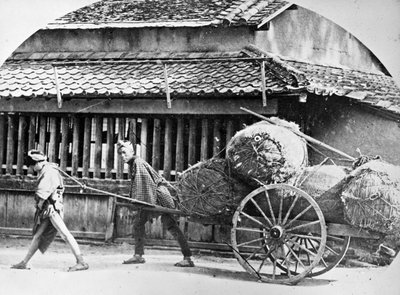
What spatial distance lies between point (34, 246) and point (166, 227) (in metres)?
2.02

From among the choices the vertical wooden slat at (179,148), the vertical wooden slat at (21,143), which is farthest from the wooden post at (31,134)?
the vertical wooden slat at (179,148)

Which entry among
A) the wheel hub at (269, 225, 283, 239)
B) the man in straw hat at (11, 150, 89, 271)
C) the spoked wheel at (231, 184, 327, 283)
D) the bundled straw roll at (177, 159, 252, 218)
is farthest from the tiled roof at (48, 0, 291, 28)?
the wheel hub at (269, 225, 283, 239)

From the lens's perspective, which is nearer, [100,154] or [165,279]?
[165,279]

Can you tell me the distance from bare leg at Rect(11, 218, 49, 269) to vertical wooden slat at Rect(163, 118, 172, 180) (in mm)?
1993

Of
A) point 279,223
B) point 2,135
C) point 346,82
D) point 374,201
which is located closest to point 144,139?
point 2,135

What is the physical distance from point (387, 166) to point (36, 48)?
6749mm

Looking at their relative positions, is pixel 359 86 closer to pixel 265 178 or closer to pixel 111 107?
pixel 265 178

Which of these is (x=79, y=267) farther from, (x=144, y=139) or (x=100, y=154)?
(x=144, y=139)

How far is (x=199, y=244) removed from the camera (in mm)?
9961

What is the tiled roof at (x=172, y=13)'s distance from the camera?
10945 millimetres

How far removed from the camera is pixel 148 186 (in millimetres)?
9805

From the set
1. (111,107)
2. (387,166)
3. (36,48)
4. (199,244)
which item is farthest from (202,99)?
(36,48)

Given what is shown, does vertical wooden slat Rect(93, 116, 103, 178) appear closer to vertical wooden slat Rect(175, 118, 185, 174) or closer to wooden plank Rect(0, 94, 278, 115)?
wooden plank Rect(0, 94, 278, 115)

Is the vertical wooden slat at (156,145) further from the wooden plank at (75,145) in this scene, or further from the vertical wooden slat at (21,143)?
the vertical wooden slat at (21,143)
